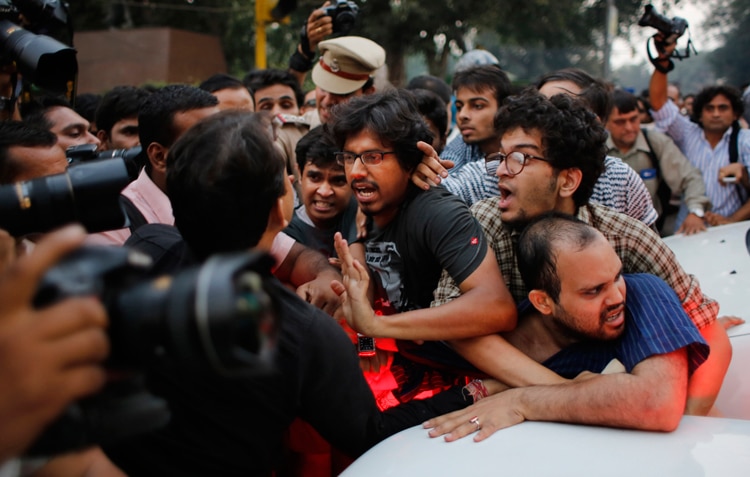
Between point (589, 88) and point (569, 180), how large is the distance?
1.35 meters

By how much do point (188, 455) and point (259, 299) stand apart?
730 millimetres

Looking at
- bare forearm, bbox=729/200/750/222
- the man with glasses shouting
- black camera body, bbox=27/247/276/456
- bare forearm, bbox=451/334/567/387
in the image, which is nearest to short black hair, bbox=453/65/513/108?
the man with glasses shouting

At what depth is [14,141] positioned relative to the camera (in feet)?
8.48

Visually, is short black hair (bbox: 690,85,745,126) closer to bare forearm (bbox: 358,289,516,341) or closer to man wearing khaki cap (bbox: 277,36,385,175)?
man wearing khaki cap (bbox: 277,36,385,175)

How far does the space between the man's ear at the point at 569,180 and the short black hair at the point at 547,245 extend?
0.37 meters

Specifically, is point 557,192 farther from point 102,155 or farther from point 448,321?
point 102,155

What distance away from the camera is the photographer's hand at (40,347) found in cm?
95

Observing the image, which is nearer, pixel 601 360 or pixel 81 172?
pixel 81 172

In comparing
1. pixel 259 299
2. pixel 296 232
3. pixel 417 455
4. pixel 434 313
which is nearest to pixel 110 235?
pixel 296 232

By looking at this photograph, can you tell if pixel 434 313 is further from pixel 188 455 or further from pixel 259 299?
pixel 259 299

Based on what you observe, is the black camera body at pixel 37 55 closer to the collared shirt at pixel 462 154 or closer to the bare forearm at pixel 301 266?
the bare forearm at pixel 301 266

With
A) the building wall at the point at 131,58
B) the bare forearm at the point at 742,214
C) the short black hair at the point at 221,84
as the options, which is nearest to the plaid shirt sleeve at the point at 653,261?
the short black hair at the point at 221,84

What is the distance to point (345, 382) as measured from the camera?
173cm

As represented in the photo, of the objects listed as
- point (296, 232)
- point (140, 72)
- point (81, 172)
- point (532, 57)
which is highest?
point (81, 172)
